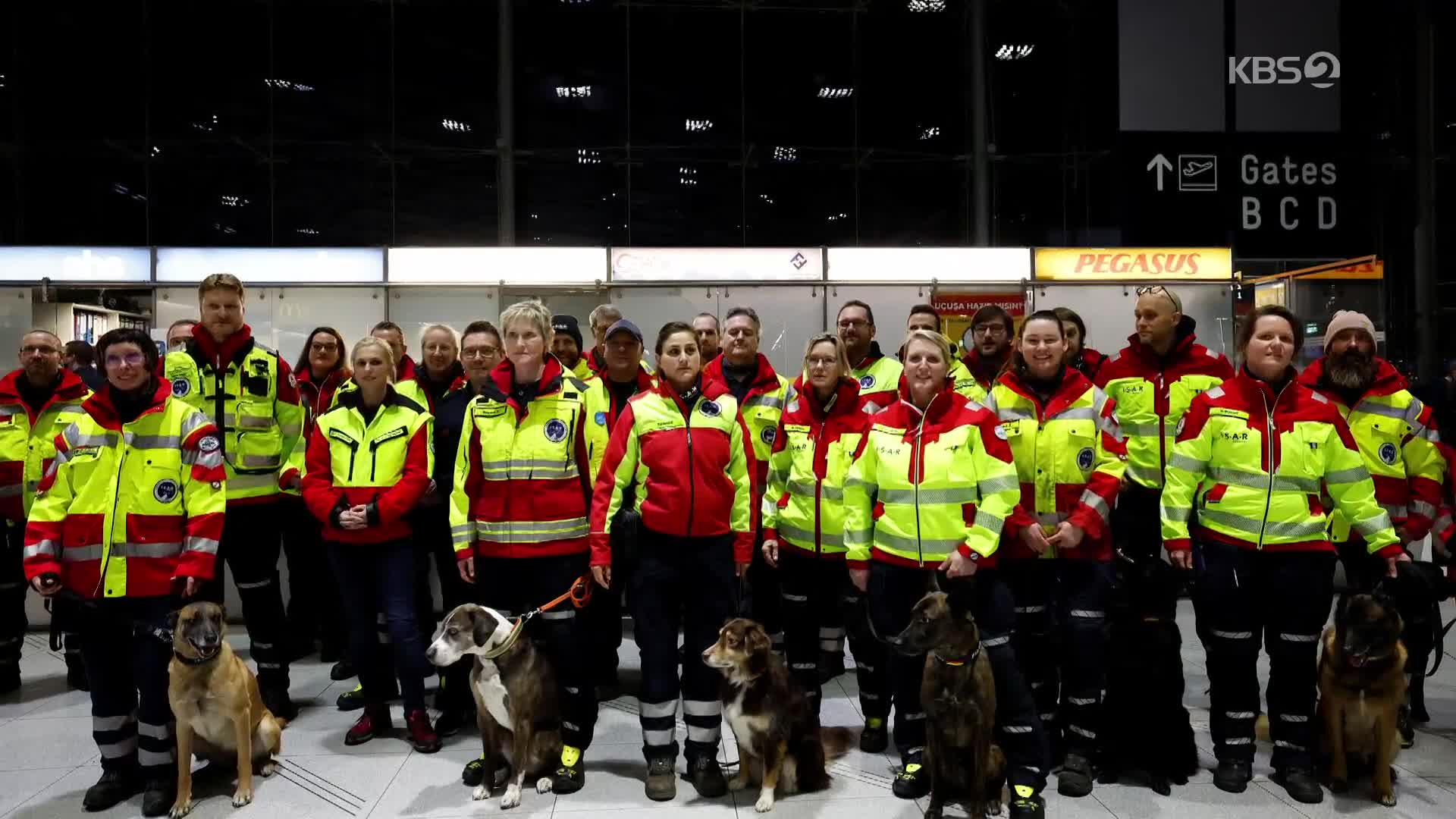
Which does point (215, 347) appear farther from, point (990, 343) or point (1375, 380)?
point (1375, 380)

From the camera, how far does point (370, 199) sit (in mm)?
10469

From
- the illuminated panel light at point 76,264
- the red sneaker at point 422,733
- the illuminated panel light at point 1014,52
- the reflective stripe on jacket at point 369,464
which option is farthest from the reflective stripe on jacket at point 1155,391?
the illuminated panel light at point 1014,52

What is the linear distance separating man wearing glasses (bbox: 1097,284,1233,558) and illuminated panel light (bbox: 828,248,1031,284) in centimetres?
400

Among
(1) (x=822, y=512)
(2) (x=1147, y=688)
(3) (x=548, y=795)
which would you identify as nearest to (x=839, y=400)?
(1) (x=822, y=512)

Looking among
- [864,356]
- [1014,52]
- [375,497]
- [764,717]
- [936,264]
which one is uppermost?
[1014,52]

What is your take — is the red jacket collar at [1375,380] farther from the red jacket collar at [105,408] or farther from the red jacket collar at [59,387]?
the red jacket collar at [59,387]

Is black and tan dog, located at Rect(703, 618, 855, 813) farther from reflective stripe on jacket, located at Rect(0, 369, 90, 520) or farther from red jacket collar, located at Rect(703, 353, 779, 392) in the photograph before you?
reflective stripe on jacket, located at Rect(0, 369, 90, 520)

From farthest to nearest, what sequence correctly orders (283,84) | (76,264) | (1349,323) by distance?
(283,84)
(76,264)
(1349,323)

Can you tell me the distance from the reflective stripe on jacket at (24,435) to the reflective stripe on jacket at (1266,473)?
531cm

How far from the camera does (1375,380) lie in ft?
12.2

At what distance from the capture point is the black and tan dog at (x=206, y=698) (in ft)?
10.3

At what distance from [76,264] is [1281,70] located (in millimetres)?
8664

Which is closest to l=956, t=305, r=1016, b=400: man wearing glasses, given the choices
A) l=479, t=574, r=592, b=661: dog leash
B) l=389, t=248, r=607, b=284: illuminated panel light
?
l=479, t=574, r=592, b=661: dog leash

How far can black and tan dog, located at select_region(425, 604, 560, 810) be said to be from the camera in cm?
319
